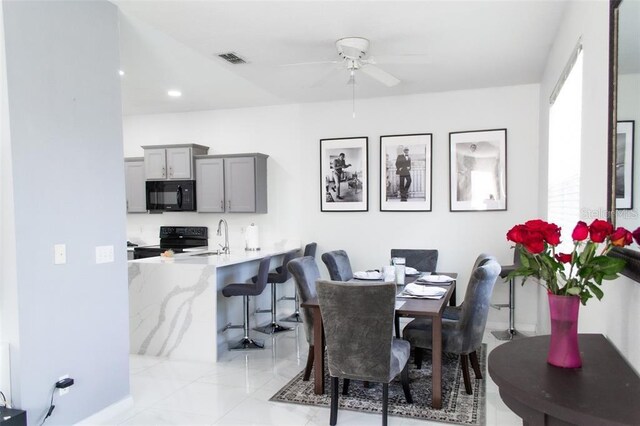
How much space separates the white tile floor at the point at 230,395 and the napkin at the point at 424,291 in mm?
825

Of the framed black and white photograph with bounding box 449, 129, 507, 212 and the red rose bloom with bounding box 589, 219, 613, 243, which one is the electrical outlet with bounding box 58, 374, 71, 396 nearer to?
the red rose bloom with bounding box 589, 219, 613, 243

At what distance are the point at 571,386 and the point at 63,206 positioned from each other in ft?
8.84

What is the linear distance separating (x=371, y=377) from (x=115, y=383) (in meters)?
1.76

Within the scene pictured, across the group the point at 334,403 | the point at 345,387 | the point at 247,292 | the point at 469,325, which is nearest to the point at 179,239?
the point at 247,292

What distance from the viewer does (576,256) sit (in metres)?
1.39

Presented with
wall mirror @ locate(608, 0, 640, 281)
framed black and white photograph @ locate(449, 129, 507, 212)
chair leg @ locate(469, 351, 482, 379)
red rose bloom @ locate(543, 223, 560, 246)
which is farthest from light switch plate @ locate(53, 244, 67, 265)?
framed black and white photograph @ locate(449, 129, 507, 212)

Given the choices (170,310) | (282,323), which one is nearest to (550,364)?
(170,310)

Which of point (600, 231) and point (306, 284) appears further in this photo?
point (306, 284)

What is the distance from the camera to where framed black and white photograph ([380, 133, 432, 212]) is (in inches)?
211

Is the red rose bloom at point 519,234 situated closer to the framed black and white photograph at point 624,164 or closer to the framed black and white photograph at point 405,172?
the framed black and white photograph at point 624,164

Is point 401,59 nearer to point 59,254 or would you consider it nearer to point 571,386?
point 59,254

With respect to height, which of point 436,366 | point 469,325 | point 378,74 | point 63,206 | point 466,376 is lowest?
point 466,376

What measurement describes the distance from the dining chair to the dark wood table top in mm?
3376

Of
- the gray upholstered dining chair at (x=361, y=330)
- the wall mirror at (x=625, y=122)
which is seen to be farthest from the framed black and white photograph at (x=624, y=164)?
the gray upholstered dining chair at (x=361, y=330)
